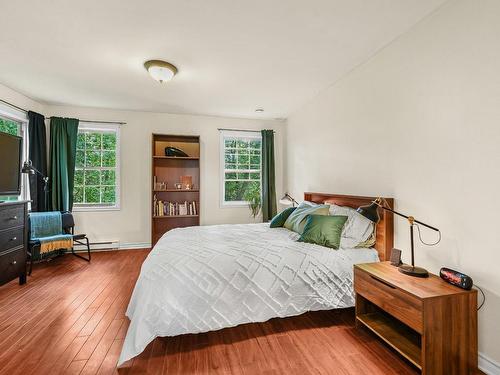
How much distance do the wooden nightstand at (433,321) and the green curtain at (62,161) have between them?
15.0ft

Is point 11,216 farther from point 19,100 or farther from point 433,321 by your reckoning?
point 433,321

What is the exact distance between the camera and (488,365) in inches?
61.4

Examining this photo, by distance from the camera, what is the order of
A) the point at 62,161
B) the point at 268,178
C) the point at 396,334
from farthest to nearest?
the point at 268,178, the point at 62,161, the point at 396,334

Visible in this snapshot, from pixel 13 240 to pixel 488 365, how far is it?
4.30 meters

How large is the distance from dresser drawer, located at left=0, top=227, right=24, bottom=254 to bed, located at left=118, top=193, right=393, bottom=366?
1.71m

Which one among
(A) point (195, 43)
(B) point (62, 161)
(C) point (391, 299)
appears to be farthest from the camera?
(B) point (62, 161)

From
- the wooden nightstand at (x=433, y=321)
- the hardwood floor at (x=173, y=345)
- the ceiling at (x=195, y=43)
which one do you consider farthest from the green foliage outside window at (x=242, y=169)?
the wooden nightstand at (x=433, y=321)

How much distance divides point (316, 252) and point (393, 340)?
2.57ft

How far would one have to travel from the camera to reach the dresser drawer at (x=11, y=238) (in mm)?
2566

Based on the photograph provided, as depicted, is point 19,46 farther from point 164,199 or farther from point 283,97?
point 283,97

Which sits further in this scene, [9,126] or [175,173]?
[175,173]

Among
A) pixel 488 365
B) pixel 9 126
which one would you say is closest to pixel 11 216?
pixel 9 126

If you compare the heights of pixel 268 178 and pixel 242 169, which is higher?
pixel 242 169

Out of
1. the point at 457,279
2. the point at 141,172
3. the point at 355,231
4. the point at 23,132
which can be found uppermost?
the point at 23,132
